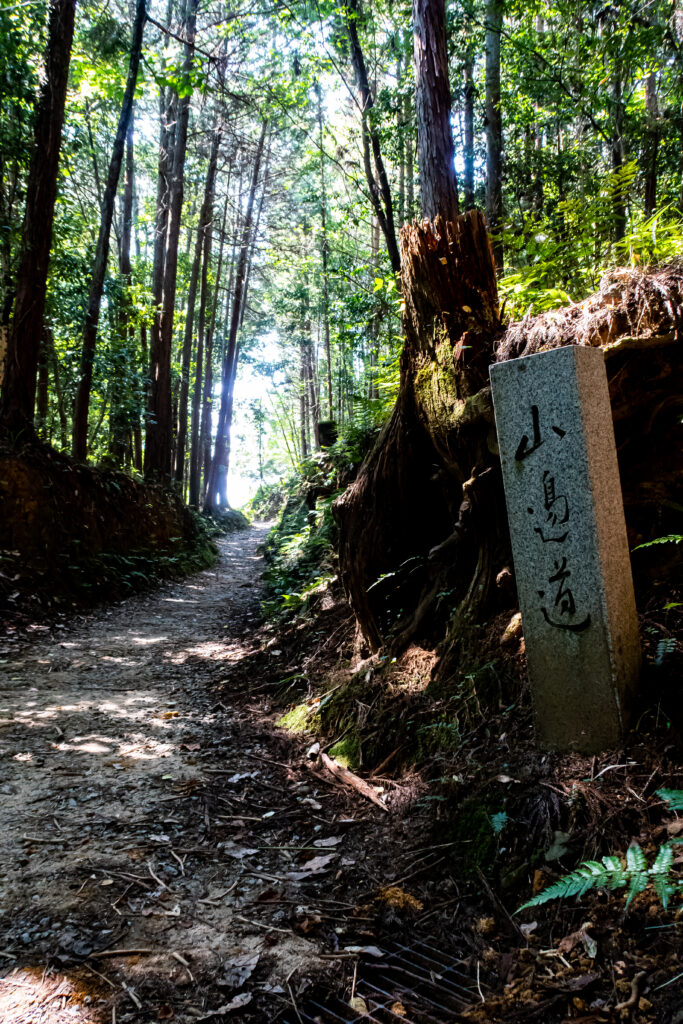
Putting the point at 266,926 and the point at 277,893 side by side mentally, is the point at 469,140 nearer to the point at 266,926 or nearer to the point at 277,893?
the point at 277,893

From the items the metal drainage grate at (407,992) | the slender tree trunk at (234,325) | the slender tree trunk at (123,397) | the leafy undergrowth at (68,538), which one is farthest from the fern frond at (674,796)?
the slender tree trunk at (234,325)

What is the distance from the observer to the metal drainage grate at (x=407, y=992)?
2.18 metres

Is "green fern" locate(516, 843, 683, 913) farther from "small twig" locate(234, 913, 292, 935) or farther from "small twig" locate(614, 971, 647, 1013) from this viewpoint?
"small twig" locate(234, 913, 292, 935)

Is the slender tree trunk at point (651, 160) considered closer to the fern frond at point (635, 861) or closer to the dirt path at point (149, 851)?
the fern frond at point (635, 861)

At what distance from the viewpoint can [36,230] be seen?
973 cm

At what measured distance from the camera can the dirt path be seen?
2.28m

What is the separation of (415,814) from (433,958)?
3.26 feet

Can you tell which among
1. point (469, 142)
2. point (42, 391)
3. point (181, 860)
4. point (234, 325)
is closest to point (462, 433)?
point (181, 860)

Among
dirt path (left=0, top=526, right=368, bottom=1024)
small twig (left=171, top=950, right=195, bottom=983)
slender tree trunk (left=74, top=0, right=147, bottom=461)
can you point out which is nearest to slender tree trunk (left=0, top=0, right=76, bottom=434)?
slender tree trunk (left=74, top=0, right=147, bottom=461)

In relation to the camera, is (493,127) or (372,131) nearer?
(372,131)

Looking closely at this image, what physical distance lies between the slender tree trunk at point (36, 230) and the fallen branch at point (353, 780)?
792 cm

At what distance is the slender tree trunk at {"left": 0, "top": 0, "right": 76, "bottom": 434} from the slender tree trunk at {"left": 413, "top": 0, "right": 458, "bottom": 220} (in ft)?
21.3

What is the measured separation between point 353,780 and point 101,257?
39.2 feet

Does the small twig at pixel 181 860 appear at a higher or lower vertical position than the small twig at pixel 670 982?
lower
